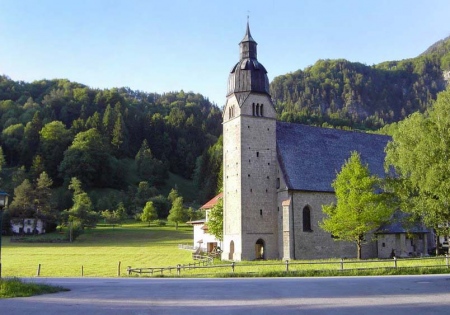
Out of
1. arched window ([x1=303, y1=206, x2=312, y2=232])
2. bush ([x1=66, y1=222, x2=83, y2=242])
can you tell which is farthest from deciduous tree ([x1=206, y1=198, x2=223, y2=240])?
bush ([x1=66, y1=222, x2=83, y2=242])

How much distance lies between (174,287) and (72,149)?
11113 centimetres

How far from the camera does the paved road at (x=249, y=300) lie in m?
13.1

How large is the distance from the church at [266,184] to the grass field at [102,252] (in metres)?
7.20

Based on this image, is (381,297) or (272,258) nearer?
(381,297)

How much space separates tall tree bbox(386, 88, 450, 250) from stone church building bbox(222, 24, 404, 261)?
28.8 ft

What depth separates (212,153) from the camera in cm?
12638

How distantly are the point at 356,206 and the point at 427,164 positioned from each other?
6375 millimetres

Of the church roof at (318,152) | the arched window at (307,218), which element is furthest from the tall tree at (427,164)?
the arched window at (307,218)

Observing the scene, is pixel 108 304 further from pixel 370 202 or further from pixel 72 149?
pixel 72 149

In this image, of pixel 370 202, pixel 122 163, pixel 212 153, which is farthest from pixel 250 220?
pixel 122 163

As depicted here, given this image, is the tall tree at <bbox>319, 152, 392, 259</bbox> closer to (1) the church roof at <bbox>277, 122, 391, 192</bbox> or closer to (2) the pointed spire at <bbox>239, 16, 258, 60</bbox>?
(1) the church roof at <bbox>277, 122, 391, 192</bbox>

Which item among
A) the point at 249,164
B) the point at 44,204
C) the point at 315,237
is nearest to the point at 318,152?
the point at 249,164

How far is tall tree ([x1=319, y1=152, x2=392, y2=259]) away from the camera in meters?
38.3

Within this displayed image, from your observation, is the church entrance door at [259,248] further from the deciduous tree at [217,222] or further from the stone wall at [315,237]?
the deciduous tree at [217,222]
